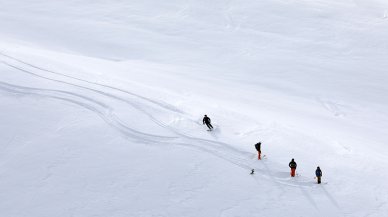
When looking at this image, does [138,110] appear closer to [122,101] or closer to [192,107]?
[122,101]

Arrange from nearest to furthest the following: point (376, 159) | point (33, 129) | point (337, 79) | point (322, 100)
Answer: point (376, 159) → point (33, 129) → point (322, 100) → point (337, 79)

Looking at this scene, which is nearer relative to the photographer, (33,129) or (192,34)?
(33,129)

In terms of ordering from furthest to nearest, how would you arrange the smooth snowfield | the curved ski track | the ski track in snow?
the curved ski track → the ski track in snow → the smooth snowfield

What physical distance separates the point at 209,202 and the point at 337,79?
20.4 metres

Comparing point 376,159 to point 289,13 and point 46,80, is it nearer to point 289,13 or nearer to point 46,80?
point 46,80

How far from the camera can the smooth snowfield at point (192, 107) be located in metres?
20.1

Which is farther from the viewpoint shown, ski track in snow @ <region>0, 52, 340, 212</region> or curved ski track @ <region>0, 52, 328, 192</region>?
curved ski track @ <region>0, 52, 328, 192</region>

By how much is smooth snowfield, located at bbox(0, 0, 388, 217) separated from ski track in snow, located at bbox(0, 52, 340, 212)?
94 mm

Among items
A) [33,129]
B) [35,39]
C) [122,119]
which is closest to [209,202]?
[122,119]

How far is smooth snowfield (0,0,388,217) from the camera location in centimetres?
2011

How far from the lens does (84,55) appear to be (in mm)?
38562

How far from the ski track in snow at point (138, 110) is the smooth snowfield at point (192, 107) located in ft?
0.31

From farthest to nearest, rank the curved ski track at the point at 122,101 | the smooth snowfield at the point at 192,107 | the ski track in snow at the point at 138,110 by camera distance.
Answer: the curved ski track at the point at 122,101
the ski track in snow at the point at 138,110
the smooth snowfield at the point at 192,107

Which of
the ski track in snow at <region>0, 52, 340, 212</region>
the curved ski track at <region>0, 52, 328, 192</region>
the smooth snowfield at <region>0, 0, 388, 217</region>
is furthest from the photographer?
the curved ski track at <region>0, 52, 328, 192</region>
